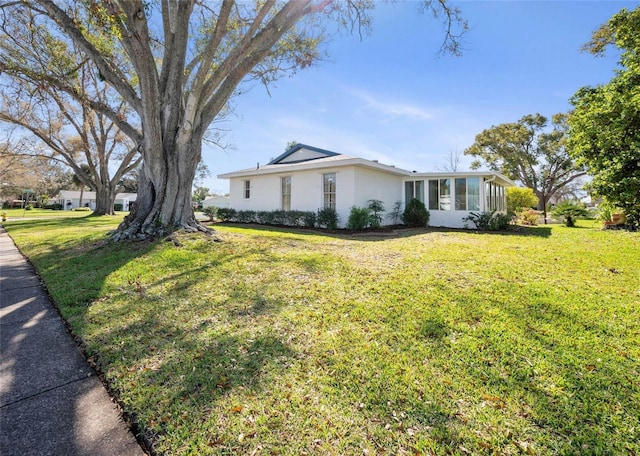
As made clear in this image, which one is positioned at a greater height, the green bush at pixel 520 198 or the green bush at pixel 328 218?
the green bush at pixel 520 198

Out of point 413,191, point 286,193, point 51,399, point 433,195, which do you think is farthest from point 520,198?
point 51,399

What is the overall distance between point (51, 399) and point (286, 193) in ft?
41.8

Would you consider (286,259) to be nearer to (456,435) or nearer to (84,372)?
(84,372)

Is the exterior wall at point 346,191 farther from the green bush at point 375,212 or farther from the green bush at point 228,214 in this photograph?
the green bush at point 228,214

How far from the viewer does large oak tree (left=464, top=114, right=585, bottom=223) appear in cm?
2673

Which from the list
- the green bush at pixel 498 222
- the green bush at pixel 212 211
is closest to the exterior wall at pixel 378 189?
the green bush at pixel 498 222

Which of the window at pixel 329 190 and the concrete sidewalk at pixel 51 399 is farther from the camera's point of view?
the window at pixel 329 190

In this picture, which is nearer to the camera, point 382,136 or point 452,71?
point 452,71

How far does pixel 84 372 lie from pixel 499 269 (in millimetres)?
5637

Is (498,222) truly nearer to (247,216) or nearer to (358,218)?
(358,218)

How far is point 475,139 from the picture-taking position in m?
29.3

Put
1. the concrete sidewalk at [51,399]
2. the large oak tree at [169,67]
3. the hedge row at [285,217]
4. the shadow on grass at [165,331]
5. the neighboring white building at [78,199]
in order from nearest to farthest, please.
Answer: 1. the concrete sidewalk at [51,399]
2. the shadow on grass at [165,331]
3. the large oak tree at [169,67]
4. the hedge row at [285,217]
5. the neighboring white building at [78,199]

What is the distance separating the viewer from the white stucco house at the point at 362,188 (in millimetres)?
12430

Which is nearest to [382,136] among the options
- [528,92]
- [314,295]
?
[528,92]
